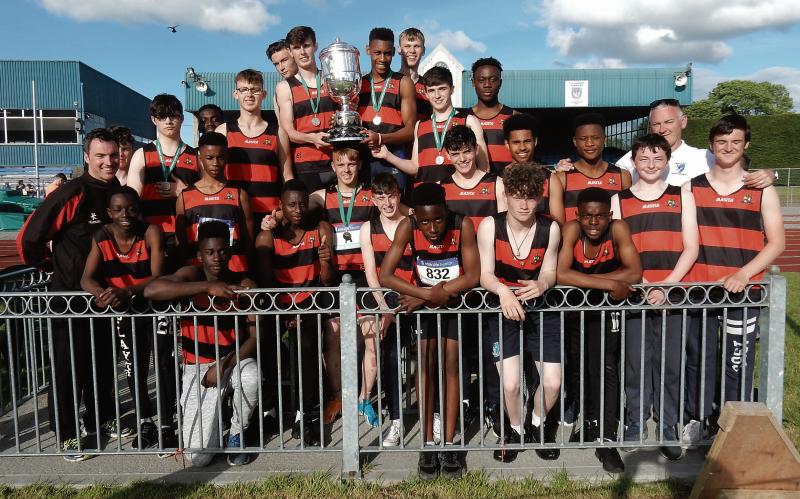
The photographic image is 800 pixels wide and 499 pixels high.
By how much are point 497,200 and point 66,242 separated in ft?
10.2

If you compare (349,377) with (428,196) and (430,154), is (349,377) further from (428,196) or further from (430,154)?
(430,154)

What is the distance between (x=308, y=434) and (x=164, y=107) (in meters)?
2.77

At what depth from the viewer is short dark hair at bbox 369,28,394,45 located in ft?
17.3

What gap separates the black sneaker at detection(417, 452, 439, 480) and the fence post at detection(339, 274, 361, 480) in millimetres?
401

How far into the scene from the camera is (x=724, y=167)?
13.8 feet

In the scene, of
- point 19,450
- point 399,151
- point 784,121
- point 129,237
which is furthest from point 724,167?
point 784,121

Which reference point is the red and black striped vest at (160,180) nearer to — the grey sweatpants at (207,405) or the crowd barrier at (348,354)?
the crowd barrier at (348,354)

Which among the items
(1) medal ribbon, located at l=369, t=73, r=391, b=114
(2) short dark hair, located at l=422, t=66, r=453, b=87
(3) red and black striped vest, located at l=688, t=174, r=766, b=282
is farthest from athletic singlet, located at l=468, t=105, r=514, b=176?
(3) red and black striped vest, located at l=688, t=174, r=766, b=282

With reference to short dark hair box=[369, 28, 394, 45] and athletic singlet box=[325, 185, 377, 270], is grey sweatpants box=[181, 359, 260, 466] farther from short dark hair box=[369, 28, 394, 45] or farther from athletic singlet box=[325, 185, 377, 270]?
short dark hair box=[369, 28, 394, 45]

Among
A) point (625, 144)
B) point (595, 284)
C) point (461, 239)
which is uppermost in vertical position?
point (625, 144)

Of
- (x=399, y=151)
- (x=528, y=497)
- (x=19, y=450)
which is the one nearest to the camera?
(x=528, y=497)

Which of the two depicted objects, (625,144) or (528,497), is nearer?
(528,497)

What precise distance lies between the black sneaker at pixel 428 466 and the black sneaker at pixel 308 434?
0.87 meters

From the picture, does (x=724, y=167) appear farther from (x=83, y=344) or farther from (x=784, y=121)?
(x=784, y=121)
